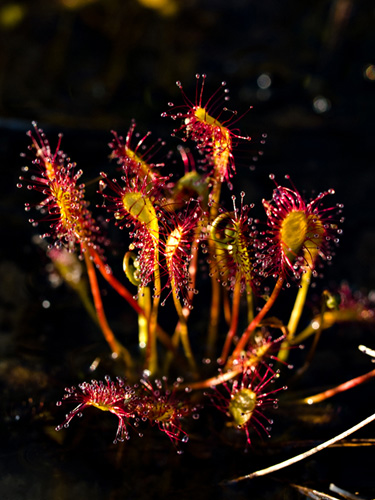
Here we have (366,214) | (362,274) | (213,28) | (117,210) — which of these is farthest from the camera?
(213,28)


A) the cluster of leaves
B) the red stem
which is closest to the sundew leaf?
the cluster of leaves

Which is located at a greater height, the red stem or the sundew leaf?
the sundew leaf

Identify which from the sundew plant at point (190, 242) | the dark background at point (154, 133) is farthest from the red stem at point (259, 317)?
the dark background at point (154, 133)

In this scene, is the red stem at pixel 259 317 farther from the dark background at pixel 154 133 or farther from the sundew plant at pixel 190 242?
the dark background at pixel 154 133

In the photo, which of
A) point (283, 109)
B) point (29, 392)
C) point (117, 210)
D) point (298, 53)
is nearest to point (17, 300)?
point (29, 392)

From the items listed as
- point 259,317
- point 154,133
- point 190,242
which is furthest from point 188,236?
point 154,133

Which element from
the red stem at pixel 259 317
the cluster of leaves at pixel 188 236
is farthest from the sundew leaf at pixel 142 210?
the red stem at pixel 259 317

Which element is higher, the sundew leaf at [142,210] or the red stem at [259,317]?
the sundew leaf at [142,210]

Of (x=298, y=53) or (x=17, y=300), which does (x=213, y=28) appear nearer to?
(x=298, y=53)

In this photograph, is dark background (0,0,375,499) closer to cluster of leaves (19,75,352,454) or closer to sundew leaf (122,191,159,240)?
cluster of leaves (19,75,352,454)
